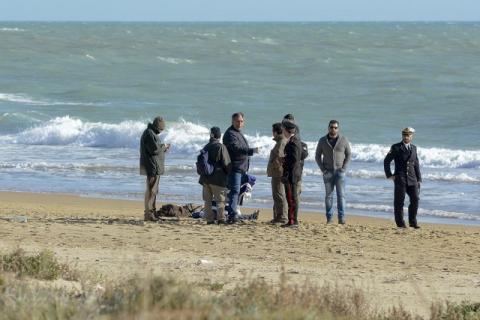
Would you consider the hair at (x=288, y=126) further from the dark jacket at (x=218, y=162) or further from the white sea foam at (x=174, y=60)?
the white sea foam at (x=174, y=60)

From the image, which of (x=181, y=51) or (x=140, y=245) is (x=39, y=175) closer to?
(x=140, y=245)

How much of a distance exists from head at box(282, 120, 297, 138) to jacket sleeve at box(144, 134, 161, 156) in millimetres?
1716

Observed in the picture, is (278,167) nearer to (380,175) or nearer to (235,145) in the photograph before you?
(235,145)

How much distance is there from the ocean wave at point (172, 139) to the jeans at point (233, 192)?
9555 mm

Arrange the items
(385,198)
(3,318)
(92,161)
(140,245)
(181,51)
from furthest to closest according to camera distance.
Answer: (181,51)
(92,161)
(385,198)
(140,245)
(3,318)

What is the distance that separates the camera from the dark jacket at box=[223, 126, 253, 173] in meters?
14.1

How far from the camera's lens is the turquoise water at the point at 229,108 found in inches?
840

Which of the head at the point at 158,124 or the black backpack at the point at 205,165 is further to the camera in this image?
the head at the point at 158,124

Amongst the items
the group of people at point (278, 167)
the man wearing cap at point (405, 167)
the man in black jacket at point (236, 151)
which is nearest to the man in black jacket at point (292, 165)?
the group of people at point (278, 167)

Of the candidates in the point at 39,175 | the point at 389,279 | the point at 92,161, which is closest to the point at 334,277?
the point at 389,279

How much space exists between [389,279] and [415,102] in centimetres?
3037

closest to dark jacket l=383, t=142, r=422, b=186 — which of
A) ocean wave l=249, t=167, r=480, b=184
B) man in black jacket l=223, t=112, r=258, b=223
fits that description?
man in black jacket l=223, t=112, r=258, b=223

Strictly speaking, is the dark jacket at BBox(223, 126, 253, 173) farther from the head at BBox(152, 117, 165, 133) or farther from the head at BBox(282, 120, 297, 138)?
the head at BBox(152, 117, 165, 133)

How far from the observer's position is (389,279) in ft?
36.6
